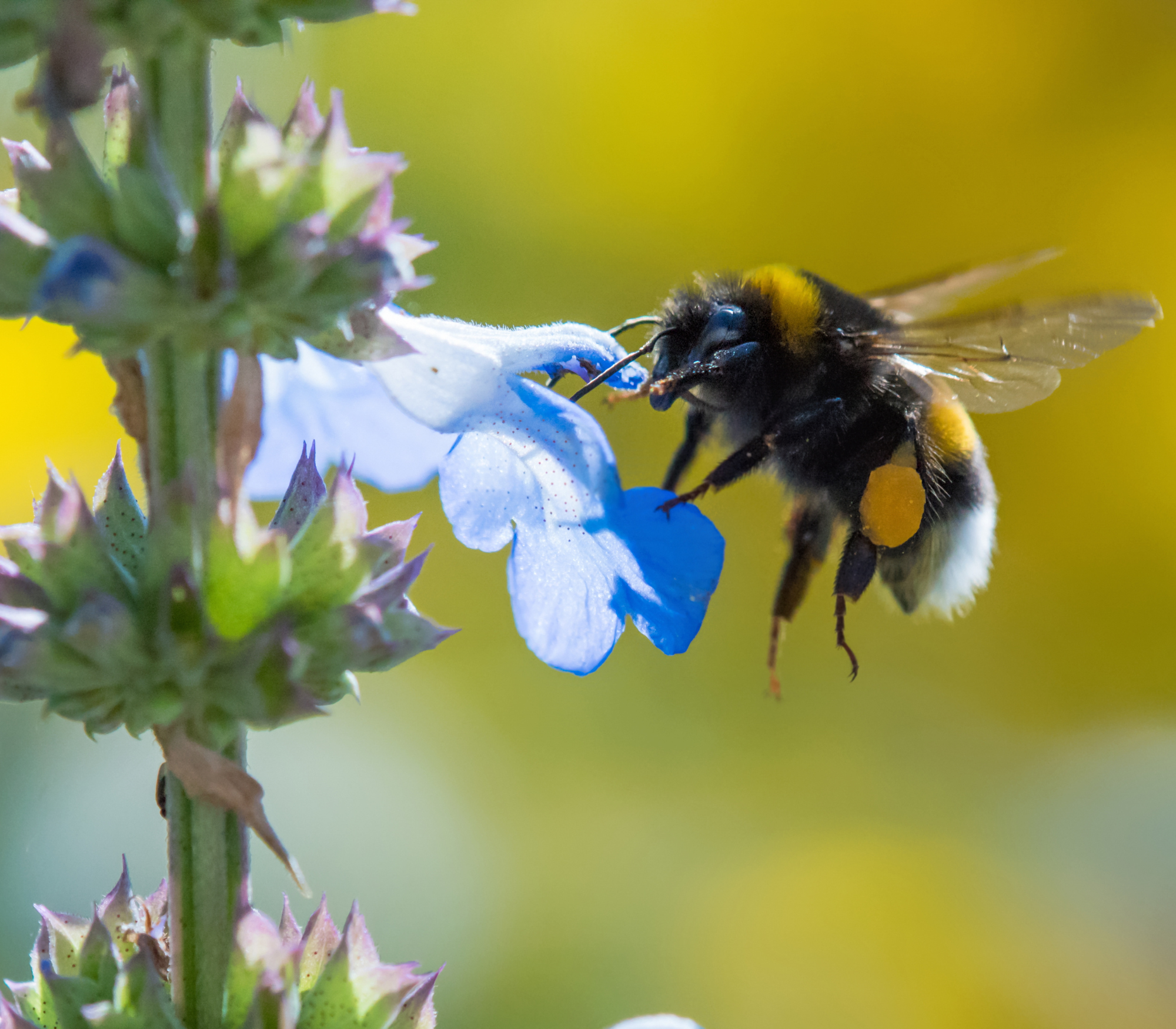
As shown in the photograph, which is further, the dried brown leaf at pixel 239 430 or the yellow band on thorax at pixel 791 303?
the yellow band on thorax at pixel 791 303

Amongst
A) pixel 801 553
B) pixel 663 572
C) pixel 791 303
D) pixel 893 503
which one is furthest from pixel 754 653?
pixel 663 572

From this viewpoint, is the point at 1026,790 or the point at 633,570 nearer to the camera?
the point at 633,570

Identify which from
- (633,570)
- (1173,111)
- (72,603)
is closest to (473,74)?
(1173,111)

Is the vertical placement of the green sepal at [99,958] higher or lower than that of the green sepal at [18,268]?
lower

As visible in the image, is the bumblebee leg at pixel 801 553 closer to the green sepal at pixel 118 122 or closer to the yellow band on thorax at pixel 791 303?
the yellow band on thorax at pixel 791 303

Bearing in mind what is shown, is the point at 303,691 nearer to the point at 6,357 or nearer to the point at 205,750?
the point at 205,750

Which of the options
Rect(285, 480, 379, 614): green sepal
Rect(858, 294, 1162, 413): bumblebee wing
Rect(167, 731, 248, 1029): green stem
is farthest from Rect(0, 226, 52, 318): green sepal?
Rect(858, 294, 1162, 413): bumblebee wing

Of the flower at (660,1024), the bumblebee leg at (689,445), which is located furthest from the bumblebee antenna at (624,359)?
the flower at (660,1024)
